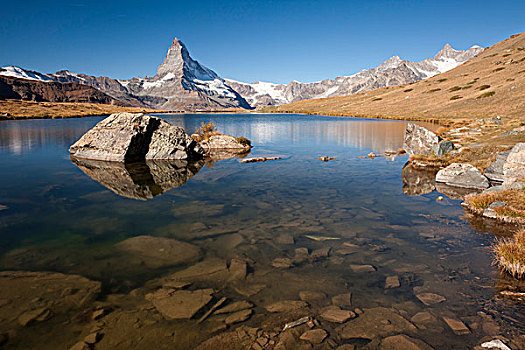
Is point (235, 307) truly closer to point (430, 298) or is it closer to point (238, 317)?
point (238, 317)

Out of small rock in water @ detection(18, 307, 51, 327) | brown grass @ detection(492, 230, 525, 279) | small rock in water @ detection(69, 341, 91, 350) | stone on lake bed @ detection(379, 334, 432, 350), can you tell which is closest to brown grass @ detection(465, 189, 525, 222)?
brown grass @ detection(492, 230, 525, 279)

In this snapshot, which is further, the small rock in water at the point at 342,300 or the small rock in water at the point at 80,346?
the small rock in water at the point at 342,300

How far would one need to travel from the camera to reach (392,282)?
747 cm

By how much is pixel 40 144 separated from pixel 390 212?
40.5m

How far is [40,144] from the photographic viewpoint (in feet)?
117

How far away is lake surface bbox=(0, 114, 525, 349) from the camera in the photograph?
5.84 metres

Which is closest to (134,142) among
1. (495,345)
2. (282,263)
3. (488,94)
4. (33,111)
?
(282,263)

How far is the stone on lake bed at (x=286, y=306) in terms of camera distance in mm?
6363

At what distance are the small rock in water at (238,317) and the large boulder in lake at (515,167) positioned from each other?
563 inches

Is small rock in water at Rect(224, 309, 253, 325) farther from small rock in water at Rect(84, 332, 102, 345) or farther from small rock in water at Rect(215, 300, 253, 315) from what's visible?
small rock in water at Rect(84, 332, 102, 345)

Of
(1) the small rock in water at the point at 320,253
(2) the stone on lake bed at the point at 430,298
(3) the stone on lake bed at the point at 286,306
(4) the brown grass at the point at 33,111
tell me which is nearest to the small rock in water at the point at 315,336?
(3) the stone on lake bed at the point at 286,306

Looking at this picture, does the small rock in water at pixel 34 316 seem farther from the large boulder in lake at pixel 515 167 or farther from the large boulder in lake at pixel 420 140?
the large boulder in lake at pixel 420 140

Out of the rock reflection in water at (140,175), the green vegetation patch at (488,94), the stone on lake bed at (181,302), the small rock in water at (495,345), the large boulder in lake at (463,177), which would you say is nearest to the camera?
the small rock in water at (495,345)

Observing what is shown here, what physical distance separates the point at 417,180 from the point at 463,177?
8.67 ft
